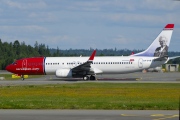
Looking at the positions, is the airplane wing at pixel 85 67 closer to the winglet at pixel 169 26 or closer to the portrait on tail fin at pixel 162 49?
the portrait on tail fin at pixel 162 49

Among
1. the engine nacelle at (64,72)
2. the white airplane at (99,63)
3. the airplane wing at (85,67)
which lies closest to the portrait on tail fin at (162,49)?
the white airplane at (99,63)

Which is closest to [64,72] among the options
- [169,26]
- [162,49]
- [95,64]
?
[95,64]

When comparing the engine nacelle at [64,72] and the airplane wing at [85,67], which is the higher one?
the airplane wing at [85,67]

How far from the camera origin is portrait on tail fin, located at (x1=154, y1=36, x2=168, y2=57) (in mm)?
60094

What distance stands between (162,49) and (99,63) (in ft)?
24.3

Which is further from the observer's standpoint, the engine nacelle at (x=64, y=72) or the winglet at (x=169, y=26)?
the winglet at (x=169, y=26)

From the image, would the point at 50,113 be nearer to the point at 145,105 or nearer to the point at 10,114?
the point at 10,114

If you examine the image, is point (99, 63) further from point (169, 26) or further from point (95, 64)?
point (169, 26)

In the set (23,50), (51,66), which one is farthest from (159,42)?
(23,50)

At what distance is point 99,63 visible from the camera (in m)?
60.4

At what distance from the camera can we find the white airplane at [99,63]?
195 ft

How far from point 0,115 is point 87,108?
4751 millimetres

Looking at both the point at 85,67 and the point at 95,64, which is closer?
the point at 85,67

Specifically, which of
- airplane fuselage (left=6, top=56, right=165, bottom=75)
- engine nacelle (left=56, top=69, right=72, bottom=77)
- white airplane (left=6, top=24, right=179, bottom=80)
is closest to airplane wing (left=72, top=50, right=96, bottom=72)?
white airplane (left=6, top=24, right=179, bottom=80)
